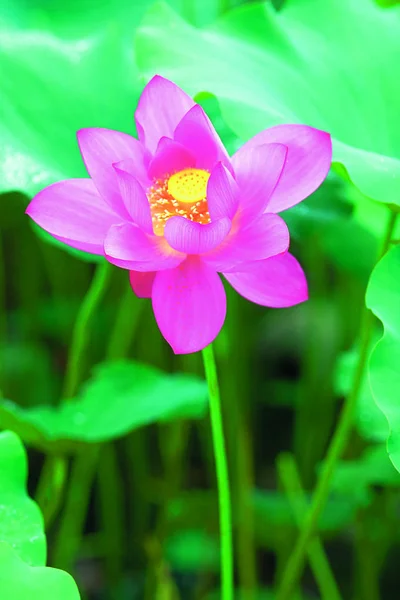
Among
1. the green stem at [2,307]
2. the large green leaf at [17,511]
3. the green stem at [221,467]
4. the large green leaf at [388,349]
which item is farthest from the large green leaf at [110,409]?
the green stem at [2,307]

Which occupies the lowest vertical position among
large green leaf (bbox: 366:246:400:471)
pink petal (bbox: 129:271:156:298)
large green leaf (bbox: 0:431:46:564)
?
large green leaf (bbox: 0:431:46:564)

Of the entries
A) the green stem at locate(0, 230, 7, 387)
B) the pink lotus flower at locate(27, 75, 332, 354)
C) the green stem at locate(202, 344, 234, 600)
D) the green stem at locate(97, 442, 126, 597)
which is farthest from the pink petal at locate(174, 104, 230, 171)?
the green stem at locate(0, 230, 7, 387)

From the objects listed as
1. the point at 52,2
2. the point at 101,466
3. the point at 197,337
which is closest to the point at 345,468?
the point at 101,466

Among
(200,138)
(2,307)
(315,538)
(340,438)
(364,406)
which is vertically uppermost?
(200,138)

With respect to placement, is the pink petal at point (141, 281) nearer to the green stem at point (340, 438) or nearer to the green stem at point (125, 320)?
the green stem at point (340, 438)

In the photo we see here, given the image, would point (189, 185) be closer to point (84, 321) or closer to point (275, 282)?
point (275, 282)

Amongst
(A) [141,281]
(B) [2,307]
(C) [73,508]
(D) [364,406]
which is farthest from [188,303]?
(B) [2,307]

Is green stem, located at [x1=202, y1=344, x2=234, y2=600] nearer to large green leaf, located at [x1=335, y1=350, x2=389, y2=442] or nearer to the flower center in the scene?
the flower center

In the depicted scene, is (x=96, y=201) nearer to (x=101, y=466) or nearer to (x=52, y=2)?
(x=101, y=466)
